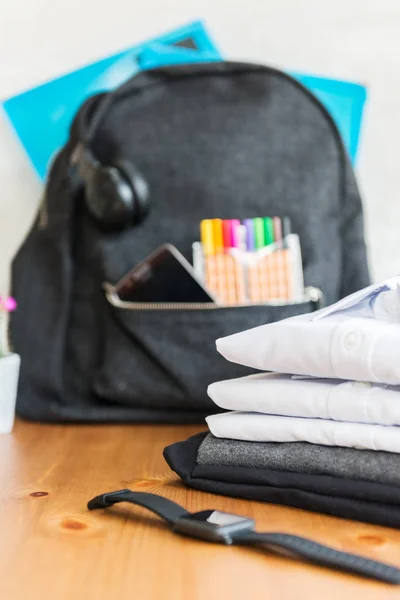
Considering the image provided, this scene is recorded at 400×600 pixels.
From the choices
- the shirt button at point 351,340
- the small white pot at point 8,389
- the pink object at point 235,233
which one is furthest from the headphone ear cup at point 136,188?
the shirt button at point 351,340

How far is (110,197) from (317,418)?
1.47 ft

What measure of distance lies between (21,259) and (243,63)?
1.20ft

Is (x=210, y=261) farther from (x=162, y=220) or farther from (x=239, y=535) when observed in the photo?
(x=239, y=535)

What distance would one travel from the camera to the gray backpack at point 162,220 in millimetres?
906

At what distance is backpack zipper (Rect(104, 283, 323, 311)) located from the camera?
0.89 metres

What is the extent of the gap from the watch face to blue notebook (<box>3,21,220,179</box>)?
0.76 metres

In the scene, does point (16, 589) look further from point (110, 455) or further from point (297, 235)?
point (297, 235)

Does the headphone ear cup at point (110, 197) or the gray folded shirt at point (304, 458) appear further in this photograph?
the headphone ear cup at point (110, 197)

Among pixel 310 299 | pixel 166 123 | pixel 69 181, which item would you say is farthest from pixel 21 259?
pixel 310 299

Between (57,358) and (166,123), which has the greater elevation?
(166,123)

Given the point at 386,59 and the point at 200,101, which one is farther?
the point at 386,59

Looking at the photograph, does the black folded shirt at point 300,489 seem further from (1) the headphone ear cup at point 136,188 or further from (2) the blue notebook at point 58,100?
(2) the blue notebook at point 58,100

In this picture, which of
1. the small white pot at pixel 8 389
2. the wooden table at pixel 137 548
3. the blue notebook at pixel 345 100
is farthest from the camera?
the blue notebook at pixel 345 100

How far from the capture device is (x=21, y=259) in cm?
98
